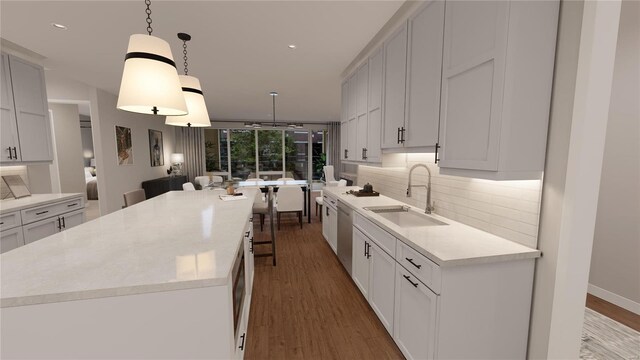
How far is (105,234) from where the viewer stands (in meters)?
1.60

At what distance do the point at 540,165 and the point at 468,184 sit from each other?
0.60 metres

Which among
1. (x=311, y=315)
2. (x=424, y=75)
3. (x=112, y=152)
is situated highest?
(x=424, y=75)

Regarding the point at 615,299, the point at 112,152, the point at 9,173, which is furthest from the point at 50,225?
the point at 615,299

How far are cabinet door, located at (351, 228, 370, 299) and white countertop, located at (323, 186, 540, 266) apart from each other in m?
0.49

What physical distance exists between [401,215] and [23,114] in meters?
4.84

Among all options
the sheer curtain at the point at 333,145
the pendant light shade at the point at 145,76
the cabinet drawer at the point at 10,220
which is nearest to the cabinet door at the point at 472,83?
the pendant light shade at the point at 145,76

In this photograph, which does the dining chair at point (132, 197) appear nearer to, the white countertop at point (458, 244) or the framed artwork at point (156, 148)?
the white countertop at point (458, 244)

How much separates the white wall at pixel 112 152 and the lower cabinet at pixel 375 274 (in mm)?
5368

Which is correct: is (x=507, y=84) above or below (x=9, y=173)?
above

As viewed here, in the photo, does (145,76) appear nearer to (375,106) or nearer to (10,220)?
(375,106)

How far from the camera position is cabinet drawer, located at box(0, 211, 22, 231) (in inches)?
102

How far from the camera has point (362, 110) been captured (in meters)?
3.33

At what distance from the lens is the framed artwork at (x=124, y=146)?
571cm

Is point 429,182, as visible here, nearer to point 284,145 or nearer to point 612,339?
point 612,339
